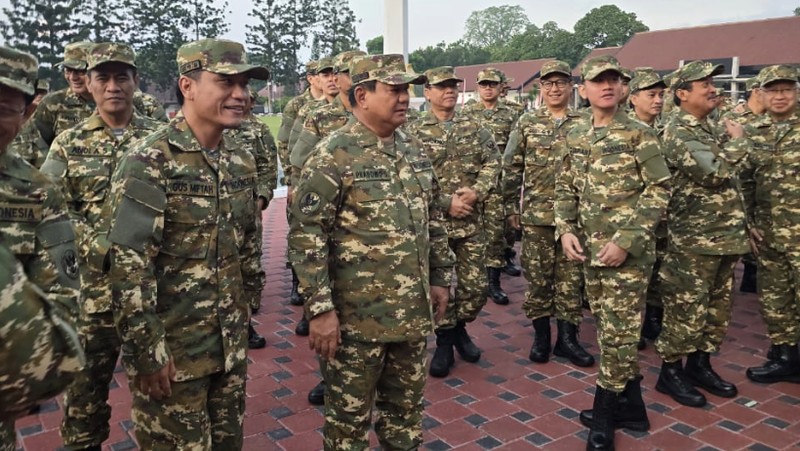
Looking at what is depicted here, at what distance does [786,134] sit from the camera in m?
4.95

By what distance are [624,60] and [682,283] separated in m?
30.4

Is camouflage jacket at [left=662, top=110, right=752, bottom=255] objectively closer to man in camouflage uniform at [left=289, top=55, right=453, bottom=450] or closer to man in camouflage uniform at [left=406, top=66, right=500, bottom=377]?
man in camouflage uniform at [left=406, top=66, right=500, bottom=377]

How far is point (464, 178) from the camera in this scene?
5.21m

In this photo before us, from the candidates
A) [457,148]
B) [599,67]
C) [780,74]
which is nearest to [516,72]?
[780,74]

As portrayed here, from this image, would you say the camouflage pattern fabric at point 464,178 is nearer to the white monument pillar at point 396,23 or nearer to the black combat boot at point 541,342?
the black combat boot at point 541,342

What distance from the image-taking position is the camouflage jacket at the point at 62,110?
4.77 meters

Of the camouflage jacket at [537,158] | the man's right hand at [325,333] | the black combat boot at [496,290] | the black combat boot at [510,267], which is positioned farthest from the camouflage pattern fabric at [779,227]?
the man's right hand at [325,333]

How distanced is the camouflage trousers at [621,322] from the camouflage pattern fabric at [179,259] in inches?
82.2

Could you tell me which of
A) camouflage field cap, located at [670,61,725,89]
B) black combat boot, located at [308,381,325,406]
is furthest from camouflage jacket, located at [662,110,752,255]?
black combat boot, located at [308,381,325,406]

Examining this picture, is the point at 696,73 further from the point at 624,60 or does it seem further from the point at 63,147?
the point at 624,60

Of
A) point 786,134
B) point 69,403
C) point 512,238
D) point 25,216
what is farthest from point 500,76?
point 25,216

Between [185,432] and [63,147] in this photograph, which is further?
[63,147]

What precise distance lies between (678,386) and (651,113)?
2.06 meters

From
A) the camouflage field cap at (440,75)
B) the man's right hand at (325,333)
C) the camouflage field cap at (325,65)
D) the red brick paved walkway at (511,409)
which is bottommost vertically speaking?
the red brick paved walkway at (511,409)
